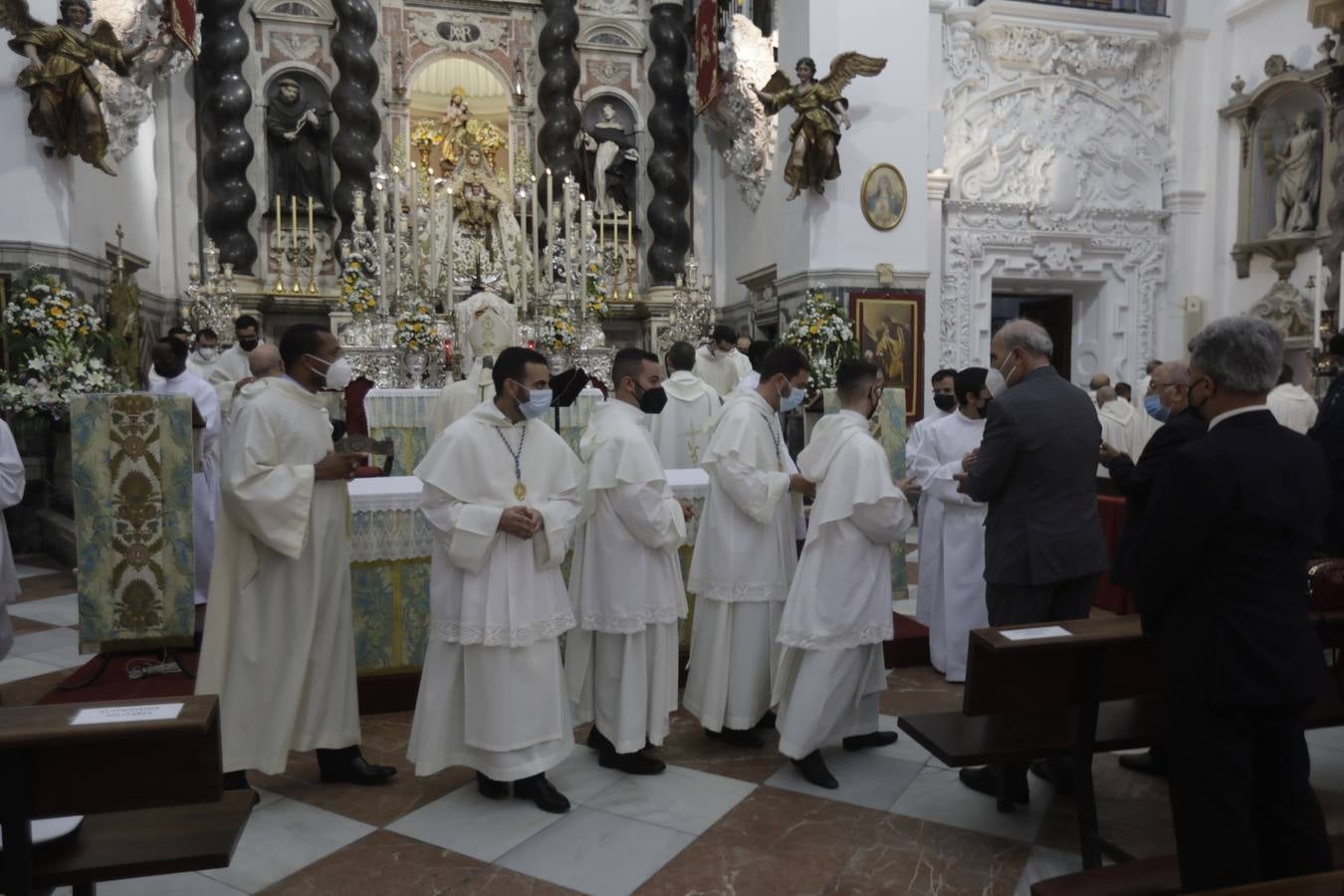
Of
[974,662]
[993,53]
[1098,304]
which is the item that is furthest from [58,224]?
[1098,304]

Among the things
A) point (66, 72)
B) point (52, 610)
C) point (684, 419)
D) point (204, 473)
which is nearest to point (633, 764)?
point (684, 419)

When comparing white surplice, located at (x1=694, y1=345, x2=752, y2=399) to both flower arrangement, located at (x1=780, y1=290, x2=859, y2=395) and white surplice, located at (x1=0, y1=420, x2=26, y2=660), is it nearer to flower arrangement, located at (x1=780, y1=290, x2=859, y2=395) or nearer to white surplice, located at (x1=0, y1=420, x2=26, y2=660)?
flower arrangement, located at (x1=780, y1=290, x2=859, y2=395)

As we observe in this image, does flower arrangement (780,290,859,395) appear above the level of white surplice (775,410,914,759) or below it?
above

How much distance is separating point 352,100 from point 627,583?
1187 cm

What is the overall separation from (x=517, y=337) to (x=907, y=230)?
5.65m

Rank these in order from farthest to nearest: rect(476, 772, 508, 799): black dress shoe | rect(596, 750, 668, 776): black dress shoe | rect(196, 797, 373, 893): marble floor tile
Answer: rect(596, 750, 668, 776): black dress shoe → rect(476, 772, 508, 799): black dress shoe → rect(196, 797, 373, 893): marble floor tile

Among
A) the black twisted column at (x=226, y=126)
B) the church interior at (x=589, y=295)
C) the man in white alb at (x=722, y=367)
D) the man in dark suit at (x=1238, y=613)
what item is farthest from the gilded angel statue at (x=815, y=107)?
the man in dark suit at (x=1238, y=613)

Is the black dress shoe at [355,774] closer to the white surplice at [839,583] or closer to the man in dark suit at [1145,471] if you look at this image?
the white surplice at [839,583]

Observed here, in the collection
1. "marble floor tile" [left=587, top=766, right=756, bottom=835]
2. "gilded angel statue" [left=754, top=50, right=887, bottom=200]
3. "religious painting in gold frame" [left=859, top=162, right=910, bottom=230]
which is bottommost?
"marble floor tile" [left=587, top=766, right=756, bottom=835]

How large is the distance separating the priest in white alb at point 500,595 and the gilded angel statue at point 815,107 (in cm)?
871

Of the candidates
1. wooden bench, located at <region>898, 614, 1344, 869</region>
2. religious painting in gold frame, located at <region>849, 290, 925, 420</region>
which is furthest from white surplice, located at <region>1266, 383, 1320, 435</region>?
wooden bench, located at <region>898, 614, 1344, 869</region>

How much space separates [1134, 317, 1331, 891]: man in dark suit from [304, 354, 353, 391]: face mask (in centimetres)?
301

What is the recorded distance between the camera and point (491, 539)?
364 cm

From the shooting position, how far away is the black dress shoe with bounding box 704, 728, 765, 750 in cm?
448
